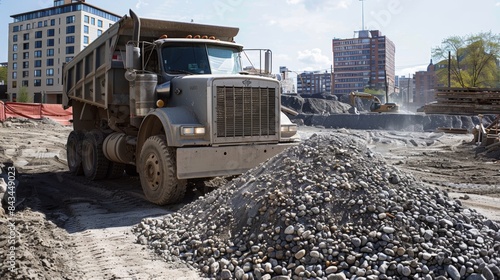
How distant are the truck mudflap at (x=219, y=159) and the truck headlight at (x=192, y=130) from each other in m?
0.23

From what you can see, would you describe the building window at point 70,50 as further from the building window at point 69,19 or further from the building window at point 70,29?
the building window at point 69,19

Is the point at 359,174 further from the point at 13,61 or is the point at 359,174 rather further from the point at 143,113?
the point at 13,61

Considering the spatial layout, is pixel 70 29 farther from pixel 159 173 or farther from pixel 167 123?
pixel 167 123

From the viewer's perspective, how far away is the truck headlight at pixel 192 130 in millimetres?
6898

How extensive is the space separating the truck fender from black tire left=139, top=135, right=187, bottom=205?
0.25 m

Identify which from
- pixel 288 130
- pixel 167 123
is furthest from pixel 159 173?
pixel 288 130

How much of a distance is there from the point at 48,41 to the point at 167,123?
7695 cm

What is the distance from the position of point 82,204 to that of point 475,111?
87.2 ft

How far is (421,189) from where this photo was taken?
5238 millimetres

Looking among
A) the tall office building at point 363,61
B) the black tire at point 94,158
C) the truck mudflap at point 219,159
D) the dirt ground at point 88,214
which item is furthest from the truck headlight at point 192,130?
the tall office building at point 363,61

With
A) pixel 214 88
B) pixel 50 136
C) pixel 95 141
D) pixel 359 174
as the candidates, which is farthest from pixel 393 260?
pixel 50 136

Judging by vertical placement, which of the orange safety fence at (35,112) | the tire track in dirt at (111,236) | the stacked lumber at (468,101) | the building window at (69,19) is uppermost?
the building window at (69,19)

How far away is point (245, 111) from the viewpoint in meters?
7.39

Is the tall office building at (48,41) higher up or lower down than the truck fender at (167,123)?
higher up
